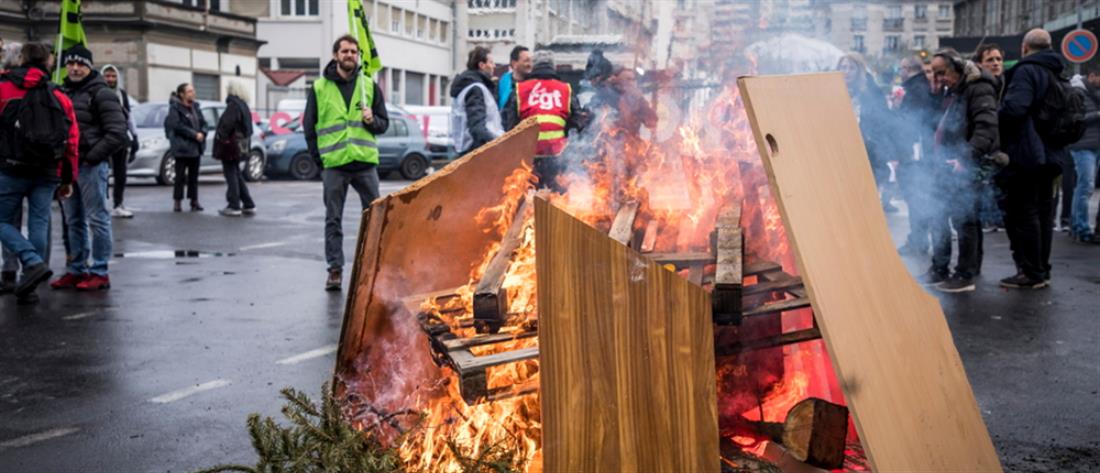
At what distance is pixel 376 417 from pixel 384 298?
1.41 feet

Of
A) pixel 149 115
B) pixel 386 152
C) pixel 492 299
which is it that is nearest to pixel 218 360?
pixel 492 299

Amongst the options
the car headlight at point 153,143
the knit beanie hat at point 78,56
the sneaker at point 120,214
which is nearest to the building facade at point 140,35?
the car headlight at point 153,143

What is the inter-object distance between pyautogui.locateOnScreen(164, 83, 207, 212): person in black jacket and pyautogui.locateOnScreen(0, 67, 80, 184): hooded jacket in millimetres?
7382

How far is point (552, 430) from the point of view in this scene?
282 cm

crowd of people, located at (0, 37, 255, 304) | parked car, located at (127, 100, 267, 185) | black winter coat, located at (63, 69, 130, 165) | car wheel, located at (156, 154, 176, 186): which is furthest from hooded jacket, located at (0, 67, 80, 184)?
car wheel, located at (156, 154, 176, 186)

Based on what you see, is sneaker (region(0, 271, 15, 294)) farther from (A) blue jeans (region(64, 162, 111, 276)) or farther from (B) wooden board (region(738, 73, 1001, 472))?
(B) wooden board (region(738, 73, 1001, 472))

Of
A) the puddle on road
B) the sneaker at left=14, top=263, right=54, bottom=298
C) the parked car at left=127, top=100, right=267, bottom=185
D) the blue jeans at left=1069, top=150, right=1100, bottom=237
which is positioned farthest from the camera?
the parked car at left=127, top=100, right=267, bottom=185

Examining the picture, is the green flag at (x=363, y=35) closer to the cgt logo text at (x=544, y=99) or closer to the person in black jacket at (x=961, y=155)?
the cgt logo text at (x=544, y=99)

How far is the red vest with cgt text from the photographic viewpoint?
9.18 metres

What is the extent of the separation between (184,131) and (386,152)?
30.9ft

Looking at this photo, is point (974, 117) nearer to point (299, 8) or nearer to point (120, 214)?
point (120, 214)

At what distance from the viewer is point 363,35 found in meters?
9.10

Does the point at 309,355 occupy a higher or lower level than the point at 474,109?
lower

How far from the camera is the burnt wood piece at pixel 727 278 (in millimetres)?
3041
